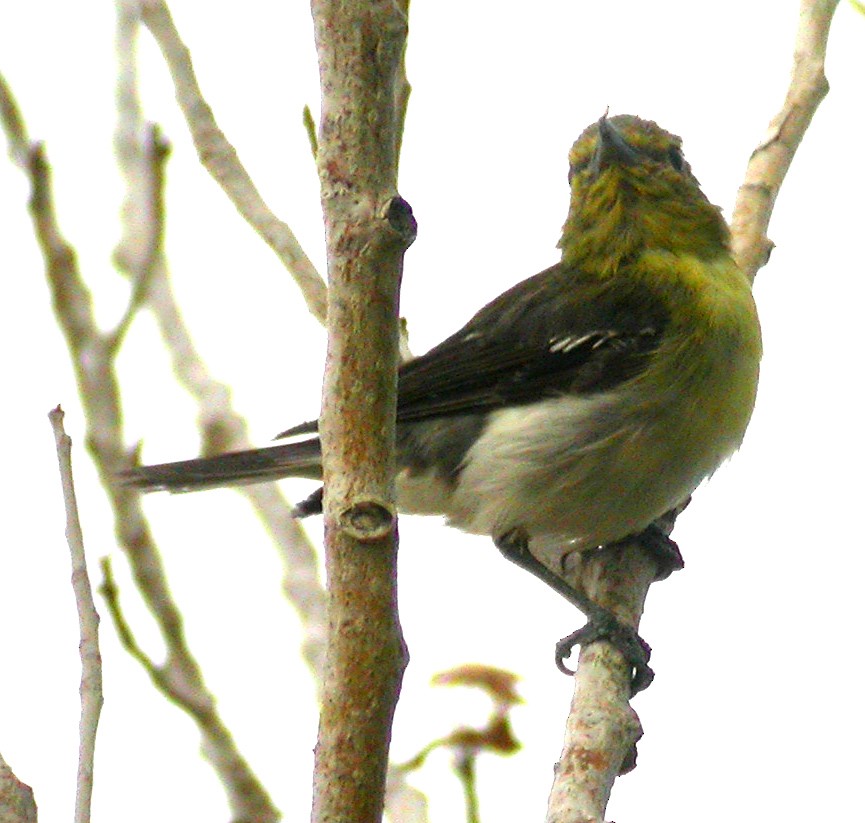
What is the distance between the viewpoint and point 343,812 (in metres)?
1.91

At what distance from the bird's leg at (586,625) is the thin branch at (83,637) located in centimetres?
164

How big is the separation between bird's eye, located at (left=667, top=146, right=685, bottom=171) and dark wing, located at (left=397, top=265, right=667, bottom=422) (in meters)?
0.58

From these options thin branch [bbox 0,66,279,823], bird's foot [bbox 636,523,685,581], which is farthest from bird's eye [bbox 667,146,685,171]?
thin branch [bbox 0,66,279,823]

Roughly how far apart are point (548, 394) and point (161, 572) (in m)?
2.13

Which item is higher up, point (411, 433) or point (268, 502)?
point (411, 433)

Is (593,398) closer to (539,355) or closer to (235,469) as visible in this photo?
(539,355)

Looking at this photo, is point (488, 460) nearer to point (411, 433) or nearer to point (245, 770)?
point (411, 433)

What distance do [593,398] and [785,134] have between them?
46.7 inches

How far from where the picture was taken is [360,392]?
201cm

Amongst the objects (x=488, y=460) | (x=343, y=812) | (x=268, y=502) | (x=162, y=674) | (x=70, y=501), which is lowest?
(x=343, y=812)

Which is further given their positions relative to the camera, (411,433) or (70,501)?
(411,433)

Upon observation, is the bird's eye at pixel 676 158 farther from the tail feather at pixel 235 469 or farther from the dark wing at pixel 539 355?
the tail feather at pixel 235 469

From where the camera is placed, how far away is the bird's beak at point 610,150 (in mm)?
4836

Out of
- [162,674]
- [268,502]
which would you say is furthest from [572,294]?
[162,674]
